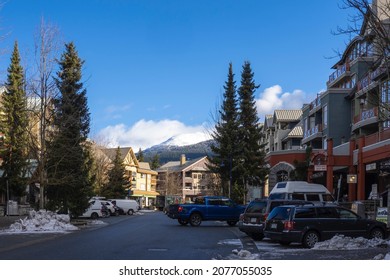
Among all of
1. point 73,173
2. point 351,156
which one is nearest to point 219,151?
point 351,156

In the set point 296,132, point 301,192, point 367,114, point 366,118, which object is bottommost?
point 301,192

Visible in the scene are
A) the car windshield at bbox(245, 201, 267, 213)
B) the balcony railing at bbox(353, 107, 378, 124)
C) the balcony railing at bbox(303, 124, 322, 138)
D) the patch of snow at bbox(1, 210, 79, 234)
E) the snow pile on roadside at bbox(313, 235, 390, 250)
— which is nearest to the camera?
the snow pile on roadside at bbox(313, 235, 390, 250)

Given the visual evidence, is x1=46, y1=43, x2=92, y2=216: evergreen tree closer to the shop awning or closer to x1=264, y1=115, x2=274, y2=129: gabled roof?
x1=264, y1=115, x2=274, y2=129: gabled roof

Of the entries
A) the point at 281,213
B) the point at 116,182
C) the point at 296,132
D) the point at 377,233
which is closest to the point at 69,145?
the point at 281,213

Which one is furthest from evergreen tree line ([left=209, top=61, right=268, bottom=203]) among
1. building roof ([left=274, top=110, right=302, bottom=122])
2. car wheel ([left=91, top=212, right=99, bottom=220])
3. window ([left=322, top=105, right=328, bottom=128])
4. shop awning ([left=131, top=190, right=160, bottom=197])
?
Result: shop awning ([left=131, top=190, right=160, bottom=197])

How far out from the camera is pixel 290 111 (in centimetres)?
8062

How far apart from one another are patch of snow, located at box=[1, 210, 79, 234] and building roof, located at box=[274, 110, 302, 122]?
2212 inches

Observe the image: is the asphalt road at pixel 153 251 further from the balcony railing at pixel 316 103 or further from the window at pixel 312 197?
the balcony railing at pixel 316 103

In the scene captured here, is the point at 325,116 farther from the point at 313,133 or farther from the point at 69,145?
the point at 69,145

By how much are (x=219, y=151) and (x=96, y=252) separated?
41.5 meters

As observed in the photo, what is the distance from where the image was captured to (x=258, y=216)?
2191cm

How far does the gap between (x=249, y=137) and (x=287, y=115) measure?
24229 mm

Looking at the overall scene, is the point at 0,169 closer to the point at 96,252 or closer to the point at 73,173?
the point at 73,173

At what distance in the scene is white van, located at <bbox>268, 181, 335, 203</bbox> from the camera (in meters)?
26.8
